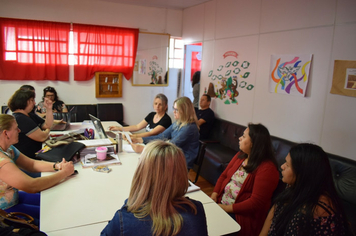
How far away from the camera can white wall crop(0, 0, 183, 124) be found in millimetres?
4895

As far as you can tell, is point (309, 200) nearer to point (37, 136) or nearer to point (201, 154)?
point (201, 154)

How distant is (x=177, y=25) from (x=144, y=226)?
5.63 m

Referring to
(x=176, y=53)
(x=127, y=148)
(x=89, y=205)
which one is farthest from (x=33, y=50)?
(x=89, y=205)

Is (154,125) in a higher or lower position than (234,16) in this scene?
lower

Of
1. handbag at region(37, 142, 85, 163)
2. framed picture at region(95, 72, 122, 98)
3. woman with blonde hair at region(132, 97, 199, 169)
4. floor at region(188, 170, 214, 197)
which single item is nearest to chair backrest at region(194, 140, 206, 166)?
woman with blonde hair at region(132, 97, 199, 169)

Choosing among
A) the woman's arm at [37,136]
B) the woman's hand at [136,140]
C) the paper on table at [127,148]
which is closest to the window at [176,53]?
the woman's hand at [136,140]

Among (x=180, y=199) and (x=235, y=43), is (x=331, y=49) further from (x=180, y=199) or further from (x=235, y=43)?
(x=180, y=199)

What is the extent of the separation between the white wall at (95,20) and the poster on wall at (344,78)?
387 cm

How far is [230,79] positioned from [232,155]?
142 cm

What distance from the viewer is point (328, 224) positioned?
1.38m

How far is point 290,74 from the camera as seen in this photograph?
3.46 metres

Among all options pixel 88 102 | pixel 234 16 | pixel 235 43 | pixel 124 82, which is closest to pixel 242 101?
pixel 235 43

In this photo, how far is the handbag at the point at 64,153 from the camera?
228 centimetres

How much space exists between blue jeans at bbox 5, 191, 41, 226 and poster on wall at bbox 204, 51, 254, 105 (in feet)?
10.8
